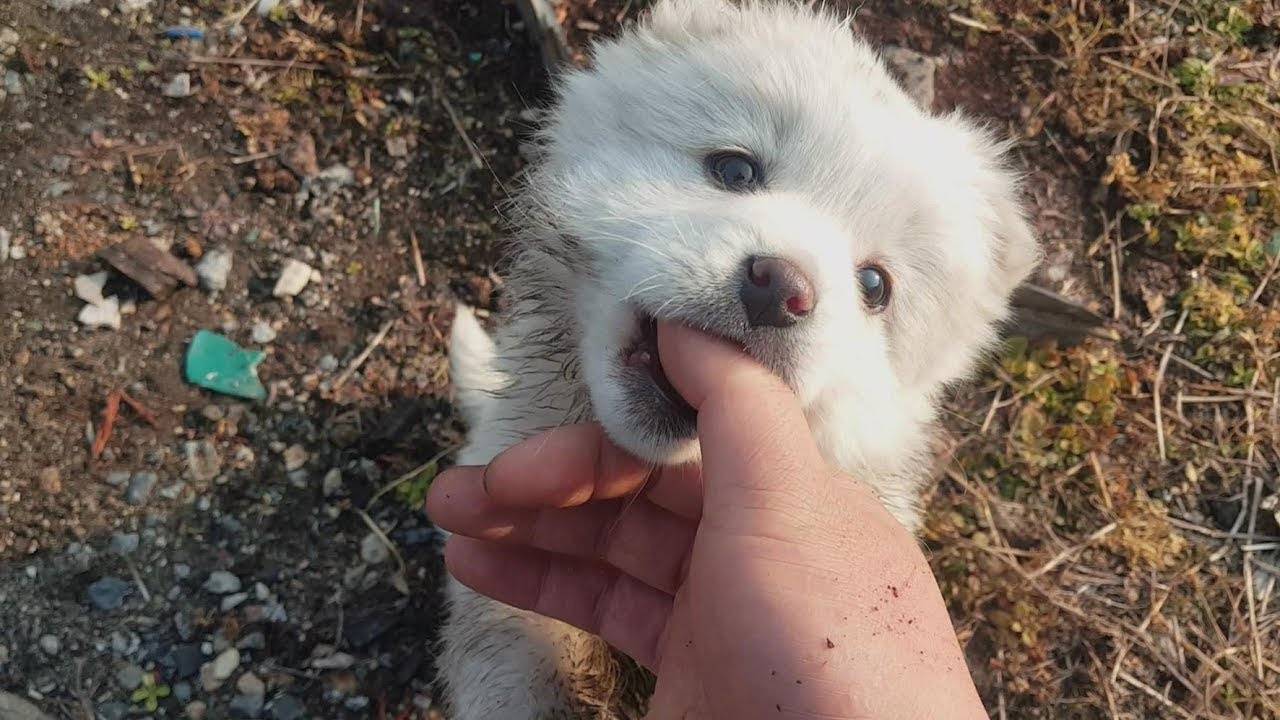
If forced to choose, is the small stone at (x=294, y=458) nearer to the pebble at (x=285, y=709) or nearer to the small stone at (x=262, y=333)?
the small stone at (x=262, y=333)

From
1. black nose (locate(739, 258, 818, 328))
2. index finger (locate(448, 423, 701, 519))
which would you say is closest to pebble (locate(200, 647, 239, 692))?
index finger (locate(448, 423, 701, 519))

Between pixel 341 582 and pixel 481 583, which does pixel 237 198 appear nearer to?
pixel 341 582

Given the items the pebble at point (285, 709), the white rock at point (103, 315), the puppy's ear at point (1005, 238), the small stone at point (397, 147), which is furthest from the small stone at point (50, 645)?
the puppy's ear at point (1005, 238)

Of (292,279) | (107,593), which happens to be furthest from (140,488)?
(292,279)

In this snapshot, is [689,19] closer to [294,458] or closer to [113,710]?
[294,458]

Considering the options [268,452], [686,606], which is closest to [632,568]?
[686,606]
